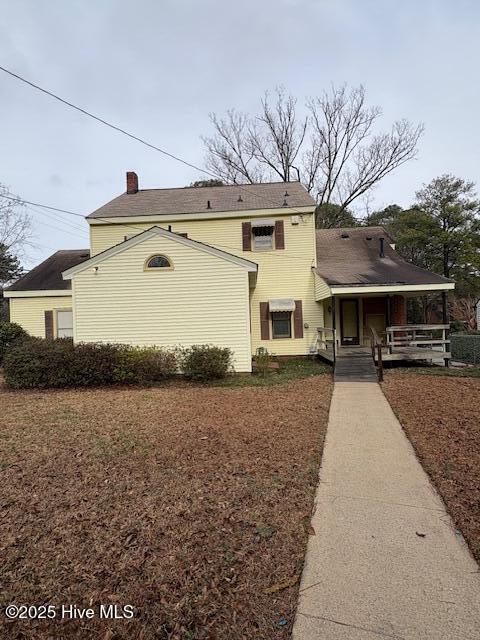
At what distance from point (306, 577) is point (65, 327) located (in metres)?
18.4

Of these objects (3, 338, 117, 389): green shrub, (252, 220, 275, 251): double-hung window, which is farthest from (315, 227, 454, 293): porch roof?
(3, 338, 117, 389): green shrub

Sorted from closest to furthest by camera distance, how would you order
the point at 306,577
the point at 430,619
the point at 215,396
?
1. the point at 430,619
2. the point at 306,577
3. the point at 215,396

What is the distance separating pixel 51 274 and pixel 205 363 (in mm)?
12777

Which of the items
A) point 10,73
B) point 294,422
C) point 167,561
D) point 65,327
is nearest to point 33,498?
point 167,561

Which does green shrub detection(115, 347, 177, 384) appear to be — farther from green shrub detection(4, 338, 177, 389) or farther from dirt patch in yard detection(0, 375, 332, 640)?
dirt patch in yard detection(0, 375, 332, 640)

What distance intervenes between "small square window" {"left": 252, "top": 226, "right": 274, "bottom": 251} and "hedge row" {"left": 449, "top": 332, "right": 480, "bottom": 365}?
953cm

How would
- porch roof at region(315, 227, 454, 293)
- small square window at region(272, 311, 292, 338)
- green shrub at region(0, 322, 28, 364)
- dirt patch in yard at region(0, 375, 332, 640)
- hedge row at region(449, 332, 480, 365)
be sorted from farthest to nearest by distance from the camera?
green shrub at region(0, 322, 28, 364) < hedge row at region(449, 332, 480, 365) < small square window at region(272, 311, 292, 338) < porch roof at region(315, 227, 454, 293) < dirt patch in yard at region(0, 375, 332, 640)

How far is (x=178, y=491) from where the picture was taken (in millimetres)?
3934

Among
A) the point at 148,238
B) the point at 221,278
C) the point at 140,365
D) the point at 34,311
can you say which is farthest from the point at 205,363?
the point at 34,311

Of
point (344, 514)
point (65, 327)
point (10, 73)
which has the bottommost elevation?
point (344, 514)

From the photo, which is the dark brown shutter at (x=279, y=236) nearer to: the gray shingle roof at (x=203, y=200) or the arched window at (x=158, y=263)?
the gray shingle roof at (x=203, y=200)

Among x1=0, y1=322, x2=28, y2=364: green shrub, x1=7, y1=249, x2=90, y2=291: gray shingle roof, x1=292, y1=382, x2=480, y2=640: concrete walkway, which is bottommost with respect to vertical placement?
x1=292, y1=382, x2=480, y2=640: concrete walkway

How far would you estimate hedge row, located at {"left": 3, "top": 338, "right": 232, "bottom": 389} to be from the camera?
10.5m

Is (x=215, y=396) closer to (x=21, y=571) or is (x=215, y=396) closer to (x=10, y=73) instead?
(x=21, y=571)
